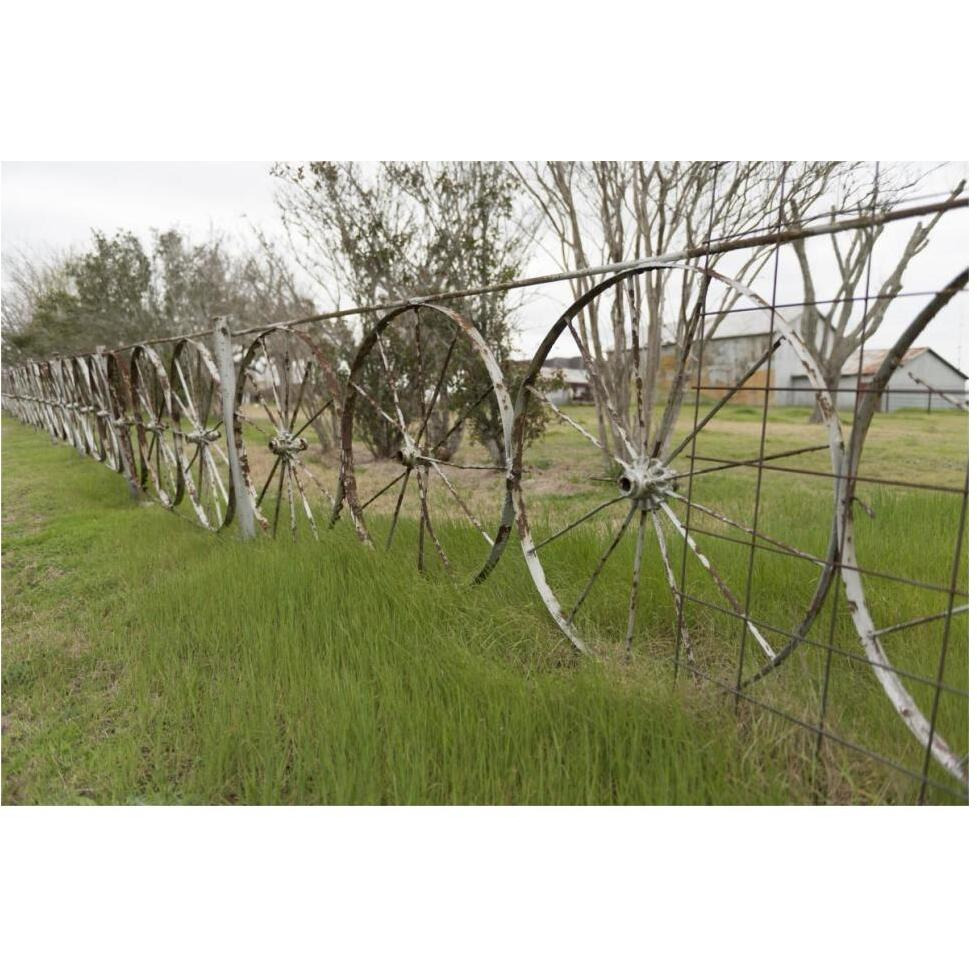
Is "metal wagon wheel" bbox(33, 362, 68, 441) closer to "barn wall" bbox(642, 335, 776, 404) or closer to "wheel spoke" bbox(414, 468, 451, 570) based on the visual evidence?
"barn wall" bbox(642, 335, 776, 404)

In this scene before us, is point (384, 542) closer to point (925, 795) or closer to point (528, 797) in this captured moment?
point (528, 797)

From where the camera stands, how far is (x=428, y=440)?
14.0 ft

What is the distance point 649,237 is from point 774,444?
4155 mm

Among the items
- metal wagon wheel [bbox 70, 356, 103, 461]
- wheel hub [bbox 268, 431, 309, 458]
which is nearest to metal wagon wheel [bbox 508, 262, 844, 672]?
wheel hub [bbox 268, 431, 309, 458]

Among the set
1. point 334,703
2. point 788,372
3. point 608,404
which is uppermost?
point 608,404

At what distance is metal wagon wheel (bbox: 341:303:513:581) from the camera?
343cm

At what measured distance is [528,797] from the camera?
1848mm

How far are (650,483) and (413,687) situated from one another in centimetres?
104

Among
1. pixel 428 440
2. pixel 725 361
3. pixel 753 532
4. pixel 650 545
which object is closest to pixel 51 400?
pixel 428 440

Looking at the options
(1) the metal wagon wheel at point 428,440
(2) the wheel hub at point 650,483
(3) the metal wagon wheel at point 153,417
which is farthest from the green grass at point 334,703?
(3) the metal wagon wheel at point 153,417

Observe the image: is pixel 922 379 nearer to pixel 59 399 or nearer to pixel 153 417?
pixel 153 417

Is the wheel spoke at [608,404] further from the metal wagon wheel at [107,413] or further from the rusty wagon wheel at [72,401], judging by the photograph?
the rusty wagon wheel at [72,401]

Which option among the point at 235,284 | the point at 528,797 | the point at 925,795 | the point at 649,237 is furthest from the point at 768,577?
the point at 235,284
